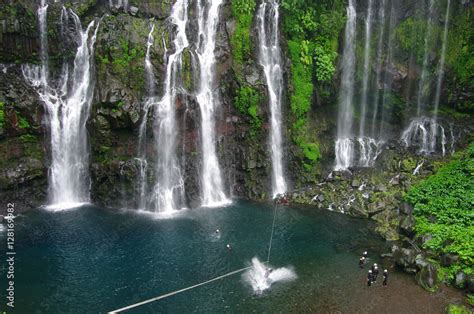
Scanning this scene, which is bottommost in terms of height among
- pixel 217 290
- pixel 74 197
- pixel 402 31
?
pixel 217 290

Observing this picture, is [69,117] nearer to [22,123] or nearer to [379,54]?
[22,123]

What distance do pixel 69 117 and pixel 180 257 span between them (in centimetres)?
1756

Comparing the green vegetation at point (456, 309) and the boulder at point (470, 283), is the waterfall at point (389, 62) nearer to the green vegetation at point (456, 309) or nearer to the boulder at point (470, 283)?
the boulder at point (470, 283)

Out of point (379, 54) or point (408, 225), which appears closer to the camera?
point (408, 225)

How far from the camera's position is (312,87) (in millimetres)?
43594

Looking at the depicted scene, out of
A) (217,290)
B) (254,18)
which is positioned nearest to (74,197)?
(217,290)

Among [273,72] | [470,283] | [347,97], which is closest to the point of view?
[470,283]

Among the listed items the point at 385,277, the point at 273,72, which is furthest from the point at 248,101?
the point at 385,277

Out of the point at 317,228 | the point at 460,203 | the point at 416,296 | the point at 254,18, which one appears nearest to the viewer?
the point at 416,296

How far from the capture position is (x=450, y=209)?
33.8 metres

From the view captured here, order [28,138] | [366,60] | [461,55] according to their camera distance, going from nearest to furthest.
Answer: [28,138], [461,55], [366,60]

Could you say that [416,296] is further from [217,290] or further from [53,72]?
[53,72]

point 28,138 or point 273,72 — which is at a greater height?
point 273,72

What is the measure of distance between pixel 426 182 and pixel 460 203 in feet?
15.1
